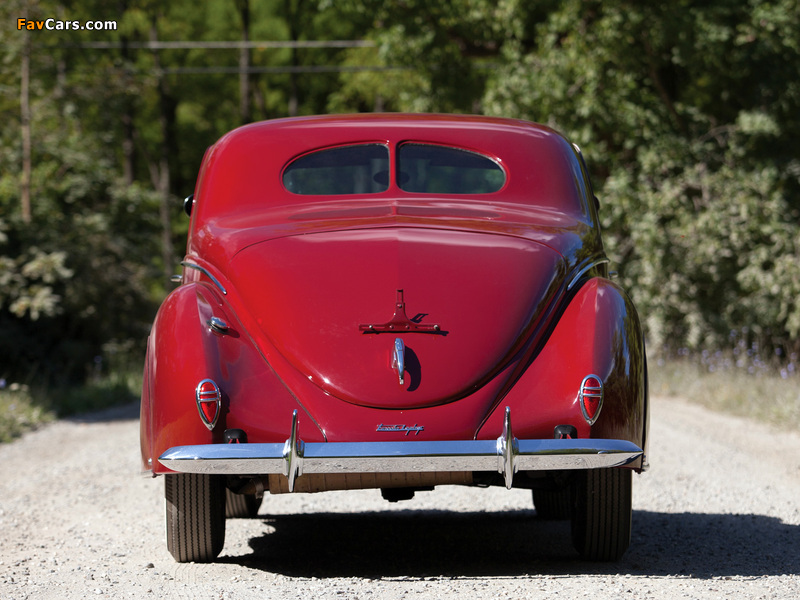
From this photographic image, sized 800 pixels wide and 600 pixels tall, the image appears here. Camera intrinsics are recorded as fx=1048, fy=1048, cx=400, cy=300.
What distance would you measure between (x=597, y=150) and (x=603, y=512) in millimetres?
11561

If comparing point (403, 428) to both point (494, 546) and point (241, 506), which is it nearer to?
point (494, 546)

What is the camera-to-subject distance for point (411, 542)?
526 cm

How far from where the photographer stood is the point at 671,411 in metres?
11.8

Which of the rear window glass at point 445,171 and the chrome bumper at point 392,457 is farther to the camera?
the rear window glass at point 445,171

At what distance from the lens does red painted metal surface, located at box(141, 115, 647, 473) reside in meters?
4.05

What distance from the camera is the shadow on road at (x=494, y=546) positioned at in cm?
448

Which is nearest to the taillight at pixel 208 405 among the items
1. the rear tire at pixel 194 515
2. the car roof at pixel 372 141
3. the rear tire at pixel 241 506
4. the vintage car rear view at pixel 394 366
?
the vintage car rear view at pixel 394 366

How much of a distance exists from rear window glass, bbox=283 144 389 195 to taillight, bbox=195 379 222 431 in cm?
142

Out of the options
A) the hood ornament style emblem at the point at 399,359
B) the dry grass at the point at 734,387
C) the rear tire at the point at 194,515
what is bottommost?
the dry grass at the point at 734,387

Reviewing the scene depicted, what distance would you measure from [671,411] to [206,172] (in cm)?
783

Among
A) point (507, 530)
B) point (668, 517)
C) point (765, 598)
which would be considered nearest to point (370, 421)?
point (765, 598)

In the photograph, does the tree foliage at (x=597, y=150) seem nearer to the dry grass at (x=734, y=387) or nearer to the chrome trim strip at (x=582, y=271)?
the dry grass at (x=734, y=387)

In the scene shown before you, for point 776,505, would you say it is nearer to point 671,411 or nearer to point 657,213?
point 671,411

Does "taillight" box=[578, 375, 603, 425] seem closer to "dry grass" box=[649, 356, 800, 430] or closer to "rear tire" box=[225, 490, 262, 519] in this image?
"rear tire" box=[225, 490, 262, 519]
